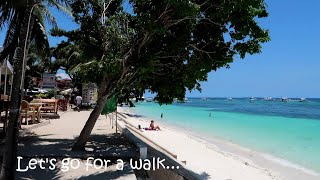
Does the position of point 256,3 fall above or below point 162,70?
above

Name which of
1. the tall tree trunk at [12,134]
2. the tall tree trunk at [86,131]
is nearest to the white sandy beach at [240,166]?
the tall tree trunk at [86,131]

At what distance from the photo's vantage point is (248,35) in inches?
337

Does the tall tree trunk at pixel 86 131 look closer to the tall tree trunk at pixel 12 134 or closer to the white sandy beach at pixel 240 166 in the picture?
the white sandy beach at pixel 240 166

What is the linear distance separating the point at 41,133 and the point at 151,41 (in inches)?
236

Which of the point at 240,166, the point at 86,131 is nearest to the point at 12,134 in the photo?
the point at 86,131

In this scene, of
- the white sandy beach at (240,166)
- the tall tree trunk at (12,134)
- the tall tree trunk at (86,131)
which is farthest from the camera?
the white sandy beach at (240,166)

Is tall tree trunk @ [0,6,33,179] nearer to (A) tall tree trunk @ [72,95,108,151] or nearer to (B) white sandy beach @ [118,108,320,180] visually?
(A) tall tree trunk @ [72,95,108,151]

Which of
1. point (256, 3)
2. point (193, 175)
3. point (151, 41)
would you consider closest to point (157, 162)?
point (193, 175)

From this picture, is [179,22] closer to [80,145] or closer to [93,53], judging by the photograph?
[93,53]

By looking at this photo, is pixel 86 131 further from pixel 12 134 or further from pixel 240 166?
pixel 240 166

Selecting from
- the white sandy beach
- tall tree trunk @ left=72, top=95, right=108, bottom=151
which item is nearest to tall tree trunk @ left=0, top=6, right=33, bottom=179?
tall tree trunk @ left=72, top=95, right=108, bottom=151

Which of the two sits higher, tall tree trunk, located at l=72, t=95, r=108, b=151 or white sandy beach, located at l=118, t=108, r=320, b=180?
tall tree trunk, located at l=72, t=95, r=108, b=151

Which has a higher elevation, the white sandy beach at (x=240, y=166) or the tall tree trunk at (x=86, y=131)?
the tall tree trunk at (x=86, y=131)

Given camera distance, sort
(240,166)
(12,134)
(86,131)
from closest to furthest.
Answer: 1. (12,134)
2. (86,131)
3. (240,166)
